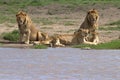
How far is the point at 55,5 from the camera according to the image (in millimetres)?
31359

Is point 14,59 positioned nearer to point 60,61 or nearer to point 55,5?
point 60,61

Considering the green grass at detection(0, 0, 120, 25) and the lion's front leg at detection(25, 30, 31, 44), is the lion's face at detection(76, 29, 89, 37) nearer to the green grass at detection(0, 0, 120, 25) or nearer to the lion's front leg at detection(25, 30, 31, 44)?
the lion's front leg at detection(25, 30, 31, 44)

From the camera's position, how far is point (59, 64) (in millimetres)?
14062

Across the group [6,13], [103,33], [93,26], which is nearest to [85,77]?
[93,26]

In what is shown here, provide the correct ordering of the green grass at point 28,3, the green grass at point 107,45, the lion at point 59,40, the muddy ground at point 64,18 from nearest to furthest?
1. the green grass at point 107,45
2. the lion at point 59,40
3. the muddy ground at point 64,18
4. the green grass at point 28,3

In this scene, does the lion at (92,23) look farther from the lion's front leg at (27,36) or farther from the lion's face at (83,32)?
the lion's front leg at (27,36)

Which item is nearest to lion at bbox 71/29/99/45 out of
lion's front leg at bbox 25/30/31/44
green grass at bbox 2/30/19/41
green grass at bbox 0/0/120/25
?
lion's front leg at bbox 25/30/31/44

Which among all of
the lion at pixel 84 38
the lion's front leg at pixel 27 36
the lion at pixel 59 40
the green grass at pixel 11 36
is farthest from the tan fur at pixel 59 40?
the green grass at pixel 11 36

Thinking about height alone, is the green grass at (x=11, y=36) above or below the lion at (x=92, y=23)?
below

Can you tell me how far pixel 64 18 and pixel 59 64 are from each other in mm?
12831

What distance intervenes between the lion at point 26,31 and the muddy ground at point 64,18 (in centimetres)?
94

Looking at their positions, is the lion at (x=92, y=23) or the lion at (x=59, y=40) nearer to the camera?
the lion at (x=59, y=40)

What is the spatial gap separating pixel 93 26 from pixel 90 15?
0.29m

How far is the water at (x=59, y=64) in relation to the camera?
12352 millimetres
